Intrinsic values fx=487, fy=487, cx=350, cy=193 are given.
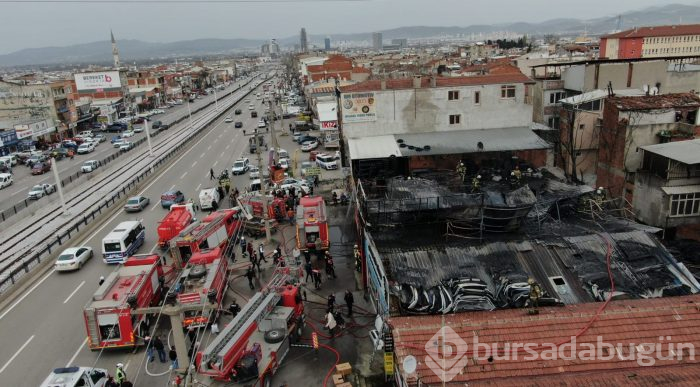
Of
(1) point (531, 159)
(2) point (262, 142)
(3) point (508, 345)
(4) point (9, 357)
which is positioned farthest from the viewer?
(2) point (262, 142)

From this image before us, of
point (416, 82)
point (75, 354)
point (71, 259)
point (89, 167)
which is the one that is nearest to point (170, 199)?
point (71, 259)

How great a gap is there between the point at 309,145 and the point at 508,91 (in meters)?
29.6

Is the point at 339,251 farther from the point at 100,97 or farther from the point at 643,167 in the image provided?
the point at 100,97

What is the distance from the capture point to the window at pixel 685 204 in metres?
22.5

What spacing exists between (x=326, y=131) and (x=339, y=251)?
35.6m

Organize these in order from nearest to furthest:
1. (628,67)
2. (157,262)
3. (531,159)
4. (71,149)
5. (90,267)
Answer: (157,262)
(90,267)
(531,159)
(628,67)
(71,149)

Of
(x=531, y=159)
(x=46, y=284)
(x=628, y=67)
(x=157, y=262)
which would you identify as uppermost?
(x=628, y=67)

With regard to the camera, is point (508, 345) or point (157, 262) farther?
point (157, 262)

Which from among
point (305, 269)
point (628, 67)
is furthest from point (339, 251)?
point (628, 67)

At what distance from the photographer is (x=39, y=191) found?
142 ft

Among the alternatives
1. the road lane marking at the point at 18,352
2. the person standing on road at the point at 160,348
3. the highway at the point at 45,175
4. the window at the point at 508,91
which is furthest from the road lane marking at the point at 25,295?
the window at the point at 508,91

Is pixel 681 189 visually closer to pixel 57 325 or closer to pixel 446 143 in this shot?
pixel 446 143

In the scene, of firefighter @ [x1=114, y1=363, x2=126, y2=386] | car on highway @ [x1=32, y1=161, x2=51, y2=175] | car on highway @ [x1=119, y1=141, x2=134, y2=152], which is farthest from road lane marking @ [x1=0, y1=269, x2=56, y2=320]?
car on highway @ [x1=119, y1=141, x2=134, y2=152]

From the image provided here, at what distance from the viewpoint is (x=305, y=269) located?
2595 centimetres
